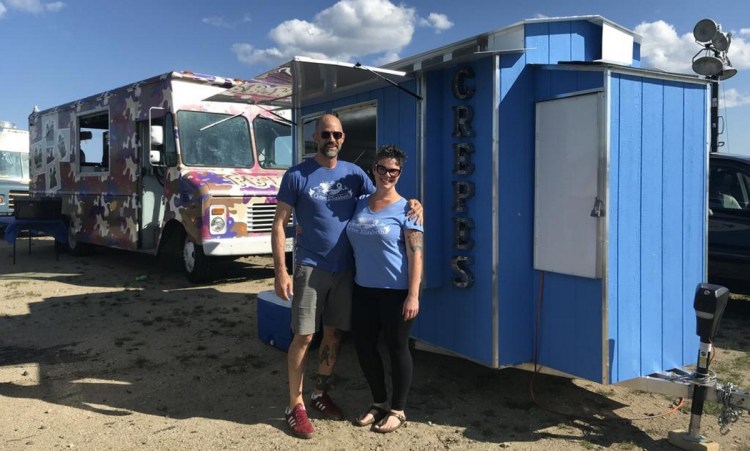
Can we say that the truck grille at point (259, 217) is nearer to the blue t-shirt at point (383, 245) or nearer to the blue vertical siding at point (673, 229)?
→ the blue t-shirt at point (383, 245)

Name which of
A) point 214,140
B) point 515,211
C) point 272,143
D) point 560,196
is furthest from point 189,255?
point 560,196

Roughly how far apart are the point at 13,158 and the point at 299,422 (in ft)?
58.8

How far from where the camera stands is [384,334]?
3648 mm

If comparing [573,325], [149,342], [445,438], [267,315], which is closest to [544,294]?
[573,325]

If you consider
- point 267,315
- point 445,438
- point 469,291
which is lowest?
point 445,438

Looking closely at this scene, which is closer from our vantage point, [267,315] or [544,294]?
[544,294]

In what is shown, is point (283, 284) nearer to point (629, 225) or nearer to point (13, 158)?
point (629, 225)

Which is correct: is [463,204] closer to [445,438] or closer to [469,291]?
[469,291]

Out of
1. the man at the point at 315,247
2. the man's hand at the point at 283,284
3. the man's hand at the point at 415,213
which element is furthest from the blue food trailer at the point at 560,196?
the man's hand at the point at 283,284

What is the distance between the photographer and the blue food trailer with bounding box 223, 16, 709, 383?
3492 millimetres

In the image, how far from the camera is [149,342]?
223 inches

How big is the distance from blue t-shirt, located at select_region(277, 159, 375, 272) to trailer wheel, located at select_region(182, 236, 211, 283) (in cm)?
499

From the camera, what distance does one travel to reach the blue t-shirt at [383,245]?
3447 millimetres

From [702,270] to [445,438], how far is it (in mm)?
2097
